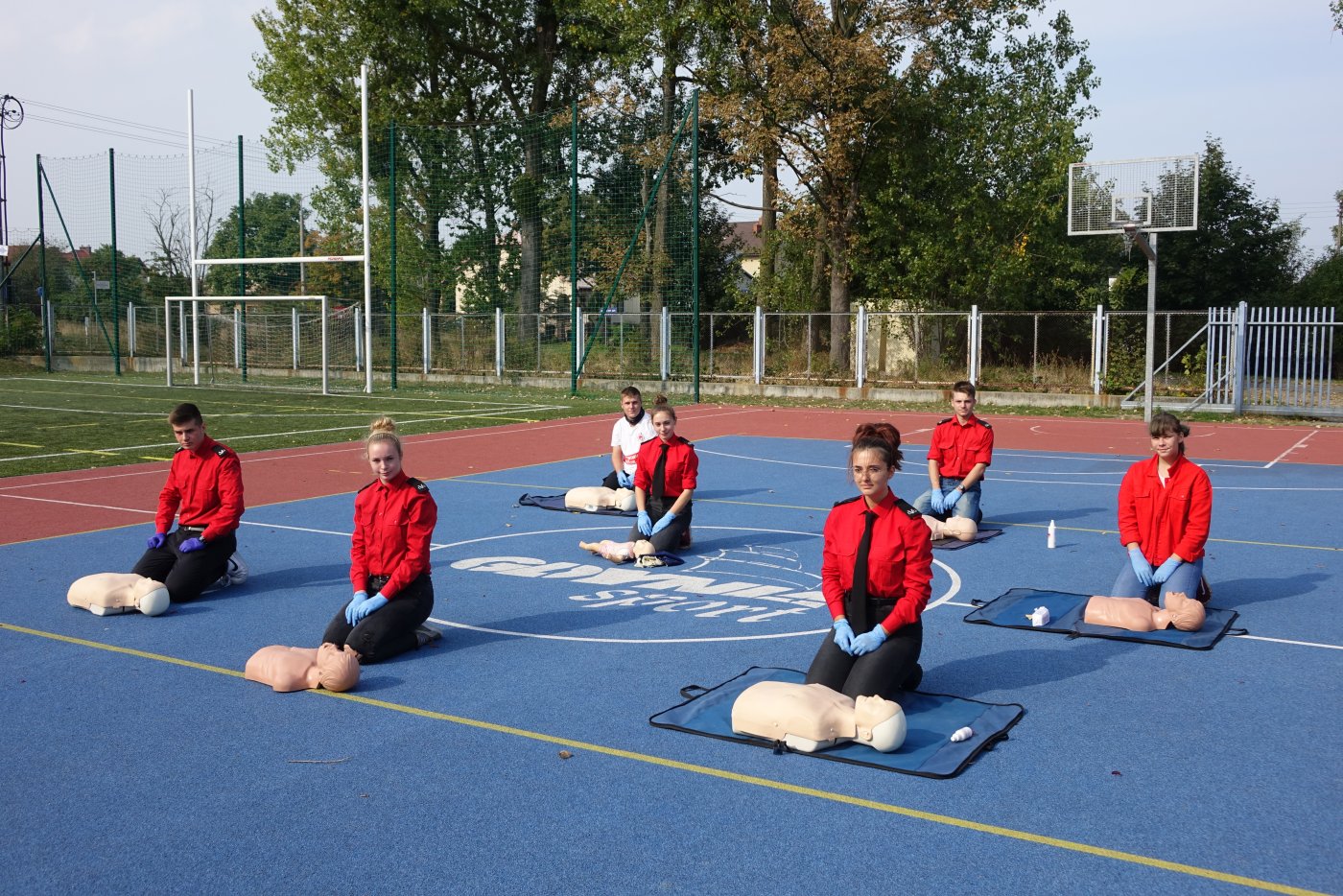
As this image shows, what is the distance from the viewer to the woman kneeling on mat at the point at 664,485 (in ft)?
31.1

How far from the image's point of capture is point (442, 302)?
1455 inches

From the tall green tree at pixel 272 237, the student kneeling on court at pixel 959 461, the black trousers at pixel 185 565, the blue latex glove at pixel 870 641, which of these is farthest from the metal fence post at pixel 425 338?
the blue latex glove at pixel 870 641

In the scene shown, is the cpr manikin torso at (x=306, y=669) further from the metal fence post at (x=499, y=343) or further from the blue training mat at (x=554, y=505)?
the metal fence post at (x=499, y=343)

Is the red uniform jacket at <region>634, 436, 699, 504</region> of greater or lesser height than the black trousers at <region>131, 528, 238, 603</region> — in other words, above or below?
above

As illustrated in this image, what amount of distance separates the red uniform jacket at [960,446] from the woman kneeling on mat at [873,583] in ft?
17.2

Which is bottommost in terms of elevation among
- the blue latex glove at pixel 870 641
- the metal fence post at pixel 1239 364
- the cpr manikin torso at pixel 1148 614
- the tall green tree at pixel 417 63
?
the cpr manikin torso at pixel 1148 614

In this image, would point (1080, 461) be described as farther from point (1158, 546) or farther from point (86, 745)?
point (86, 745)

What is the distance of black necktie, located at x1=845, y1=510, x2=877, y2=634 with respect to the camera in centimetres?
557

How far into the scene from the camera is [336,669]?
5930 millimetres

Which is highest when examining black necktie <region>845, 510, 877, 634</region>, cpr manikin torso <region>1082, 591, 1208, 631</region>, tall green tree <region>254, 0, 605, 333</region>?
tall green tree <region>254, 0, 605, 333</region>

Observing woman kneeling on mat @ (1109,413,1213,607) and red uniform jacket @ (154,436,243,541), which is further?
red uniform jacket @ (154,436,243,541)

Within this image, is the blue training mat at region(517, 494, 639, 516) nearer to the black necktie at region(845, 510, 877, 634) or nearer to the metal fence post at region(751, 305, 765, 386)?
the black necktie at region(845, 510, 877, 634)

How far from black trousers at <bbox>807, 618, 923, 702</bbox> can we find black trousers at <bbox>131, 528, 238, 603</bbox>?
14.8 feet

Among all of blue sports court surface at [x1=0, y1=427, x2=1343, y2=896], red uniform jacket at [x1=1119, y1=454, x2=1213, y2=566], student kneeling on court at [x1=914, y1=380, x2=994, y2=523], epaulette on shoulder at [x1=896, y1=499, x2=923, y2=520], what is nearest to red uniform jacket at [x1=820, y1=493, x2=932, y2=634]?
epaulette on shoulder at [x1=896, y1=499, x2=923, y2=520]
